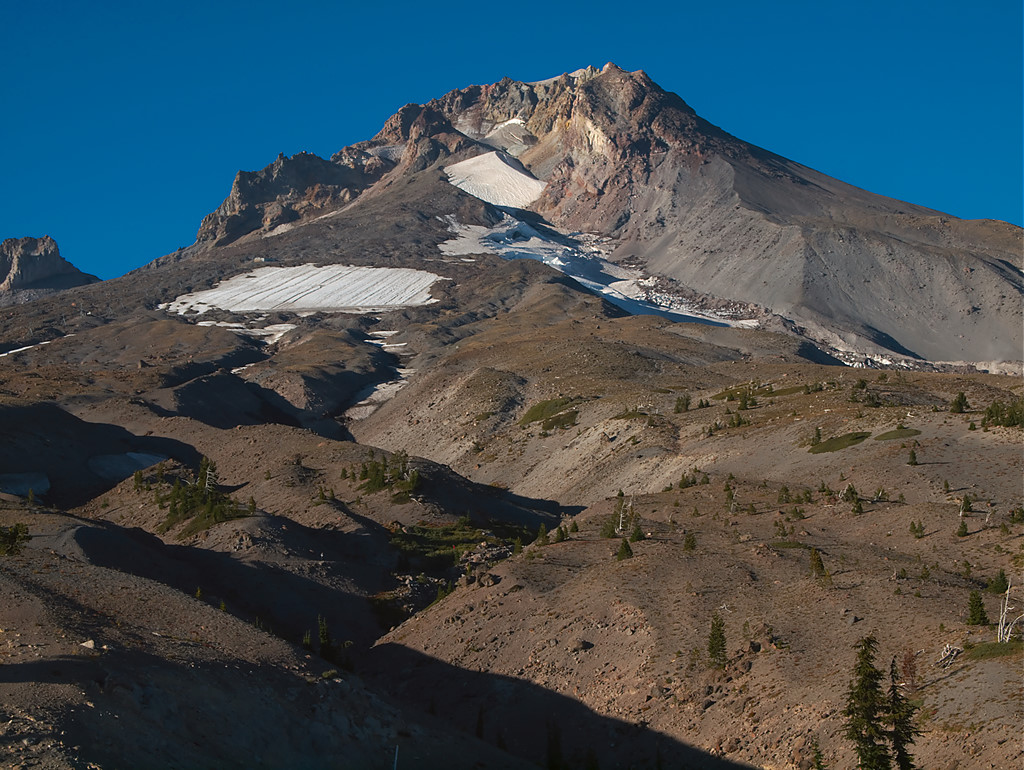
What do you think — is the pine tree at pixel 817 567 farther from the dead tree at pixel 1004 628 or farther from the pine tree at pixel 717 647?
the dead tree at pixel 1004 628

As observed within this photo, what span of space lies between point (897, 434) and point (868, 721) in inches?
1296

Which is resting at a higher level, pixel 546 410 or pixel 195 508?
pixel 546 410

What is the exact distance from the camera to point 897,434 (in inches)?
2009

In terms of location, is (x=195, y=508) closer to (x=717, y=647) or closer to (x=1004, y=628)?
(x=717, y=647)

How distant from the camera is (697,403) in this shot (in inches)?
2923

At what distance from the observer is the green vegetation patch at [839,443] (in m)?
52.1

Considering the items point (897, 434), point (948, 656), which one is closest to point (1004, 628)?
point (948, 656)

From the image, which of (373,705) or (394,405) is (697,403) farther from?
(373,705)

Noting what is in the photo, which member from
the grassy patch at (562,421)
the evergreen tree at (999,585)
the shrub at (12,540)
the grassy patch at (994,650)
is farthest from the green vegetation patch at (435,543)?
the grassy patch at (562,421)

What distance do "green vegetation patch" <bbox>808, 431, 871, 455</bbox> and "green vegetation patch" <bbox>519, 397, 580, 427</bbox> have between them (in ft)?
98.7

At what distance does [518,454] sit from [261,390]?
4962 cm

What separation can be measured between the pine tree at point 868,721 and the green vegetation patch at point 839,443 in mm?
32265

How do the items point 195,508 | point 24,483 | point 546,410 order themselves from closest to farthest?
point 195,508, point 24,483, point 546,410

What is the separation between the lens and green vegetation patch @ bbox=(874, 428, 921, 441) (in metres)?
50.8
